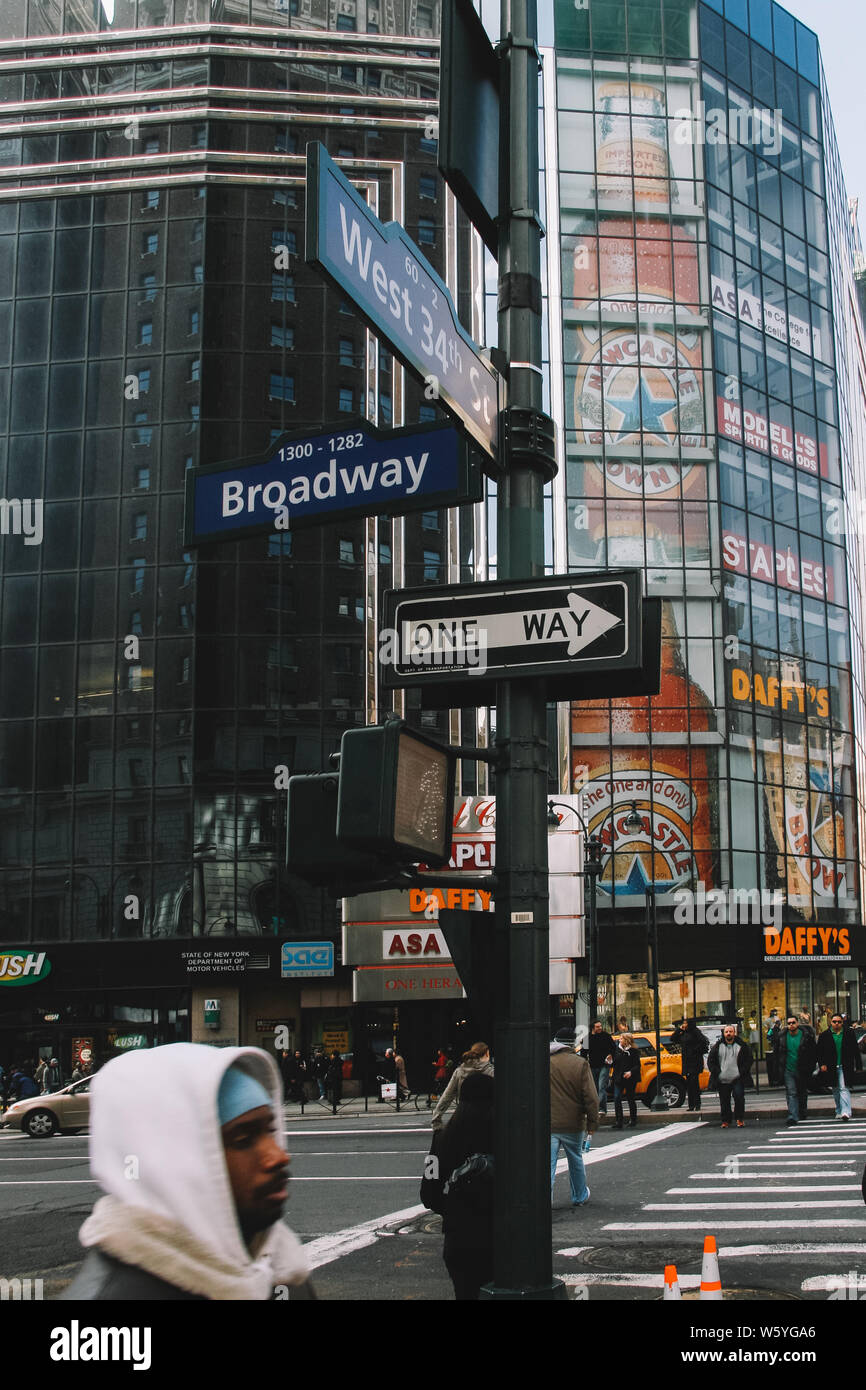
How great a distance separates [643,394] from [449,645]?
45.1 m

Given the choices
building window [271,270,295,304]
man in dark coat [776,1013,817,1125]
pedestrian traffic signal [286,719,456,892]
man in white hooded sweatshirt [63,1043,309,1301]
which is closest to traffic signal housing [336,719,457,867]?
pedestrian traffic signal [286,719,456,892]

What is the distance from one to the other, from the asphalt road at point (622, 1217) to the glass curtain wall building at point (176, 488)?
81.2 feet

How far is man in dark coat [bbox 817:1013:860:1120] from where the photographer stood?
22.3 metres

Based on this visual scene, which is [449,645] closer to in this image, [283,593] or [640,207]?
[283,593]

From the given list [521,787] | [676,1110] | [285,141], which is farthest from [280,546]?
[521,787]

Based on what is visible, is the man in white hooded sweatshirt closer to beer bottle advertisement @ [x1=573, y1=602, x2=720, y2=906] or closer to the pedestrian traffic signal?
the pedestrian traffic signal

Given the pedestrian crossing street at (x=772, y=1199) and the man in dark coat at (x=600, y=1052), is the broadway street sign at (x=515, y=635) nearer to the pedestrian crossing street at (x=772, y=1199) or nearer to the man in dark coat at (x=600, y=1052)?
the pedestrian crossing street at (x=772, y=1199)

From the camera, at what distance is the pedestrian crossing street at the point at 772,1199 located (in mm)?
11242

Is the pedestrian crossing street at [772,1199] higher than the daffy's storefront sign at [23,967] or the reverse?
the reverse

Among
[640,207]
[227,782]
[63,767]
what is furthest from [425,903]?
[640,207]

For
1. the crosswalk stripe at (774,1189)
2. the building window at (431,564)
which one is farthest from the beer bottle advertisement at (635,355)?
the crosswalk stripe at (774,1189)

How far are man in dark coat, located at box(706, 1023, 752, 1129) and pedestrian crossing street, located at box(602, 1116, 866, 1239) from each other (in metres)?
2.90

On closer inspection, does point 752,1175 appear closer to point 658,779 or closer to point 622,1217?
point 622,1217

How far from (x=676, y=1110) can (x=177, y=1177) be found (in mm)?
25909
